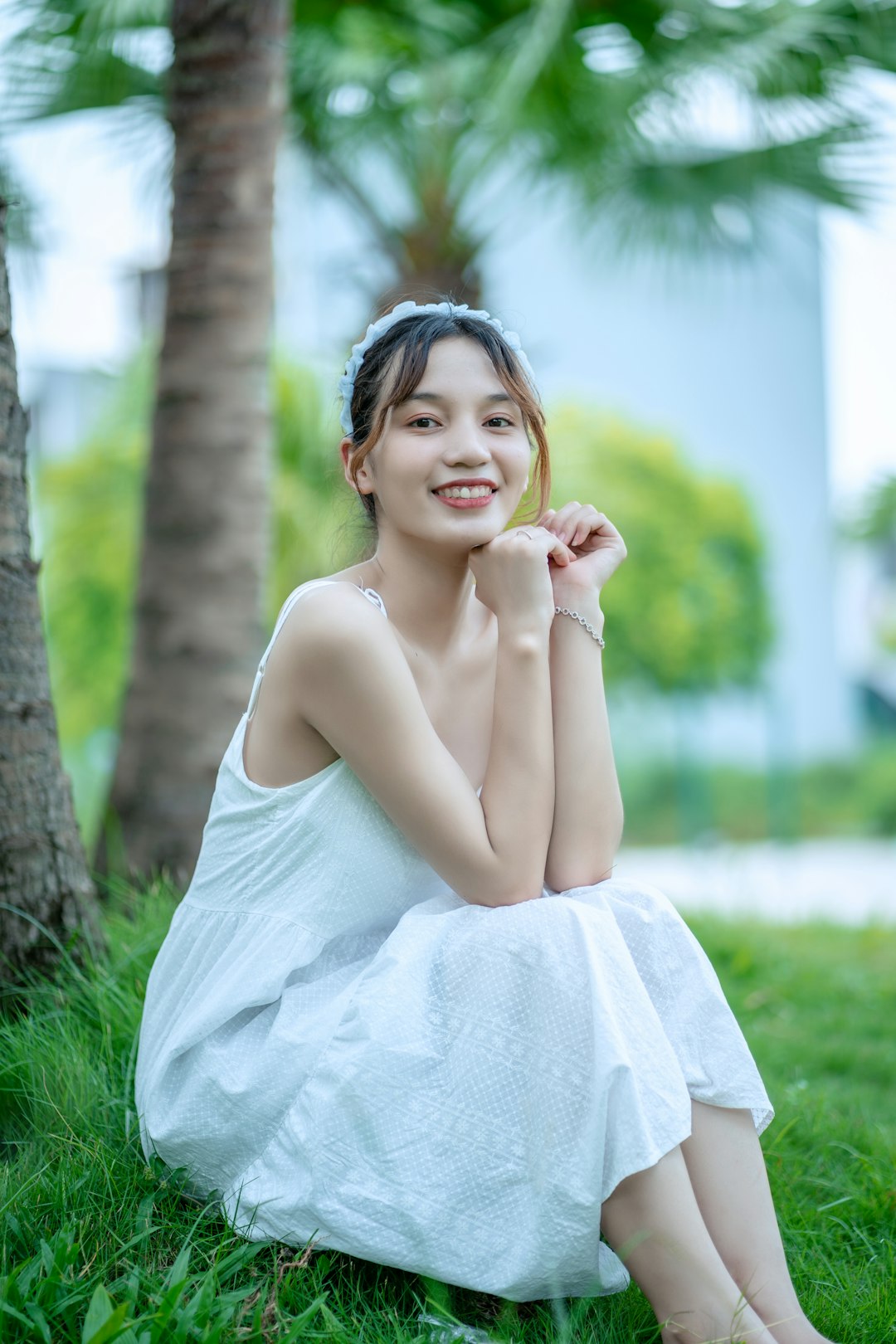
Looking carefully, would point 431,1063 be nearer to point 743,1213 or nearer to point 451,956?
point 451,956

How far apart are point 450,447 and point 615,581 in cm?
1462

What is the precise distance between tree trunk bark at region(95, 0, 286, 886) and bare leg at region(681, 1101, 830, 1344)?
82.1 inches

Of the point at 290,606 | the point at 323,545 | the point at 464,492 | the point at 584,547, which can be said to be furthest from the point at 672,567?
the point at 290,606

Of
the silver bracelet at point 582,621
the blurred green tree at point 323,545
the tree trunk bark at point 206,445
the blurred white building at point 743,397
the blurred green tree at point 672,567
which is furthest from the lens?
the blurred white building at point 743,397

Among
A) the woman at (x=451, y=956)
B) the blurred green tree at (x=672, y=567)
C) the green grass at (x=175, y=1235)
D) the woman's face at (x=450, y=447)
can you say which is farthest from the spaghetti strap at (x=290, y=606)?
the blurred green tree at (x=672, y=567)

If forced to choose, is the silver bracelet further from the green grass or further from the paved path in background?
the paved path in background

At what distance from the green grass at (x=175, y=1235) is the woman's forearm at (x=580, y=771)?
58 centimetres

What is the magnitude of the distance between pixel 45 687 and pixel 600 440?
48.9 feet

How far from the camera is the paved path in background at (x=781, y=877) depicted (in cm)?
578

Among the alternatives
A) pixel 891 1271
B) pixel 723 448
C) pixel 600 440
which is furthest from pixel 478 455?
pixel 723 448

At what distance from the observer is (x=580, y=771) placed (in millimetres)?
1838

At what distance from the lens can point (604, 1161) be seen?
1436 mm

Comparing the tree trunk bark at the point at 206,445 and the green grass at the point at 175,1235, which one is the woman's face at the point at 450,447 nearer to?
the green grass at the point at 175,1235

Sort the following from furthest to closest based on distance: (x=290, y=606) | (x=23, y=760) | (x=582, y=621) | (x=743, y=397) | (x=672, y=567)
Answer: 1. (x=743, y=397)
2. (x=672, y=567)
3. (x=23, y=760)
4. (x=582, y=621)
5. (x=290, y=606)
